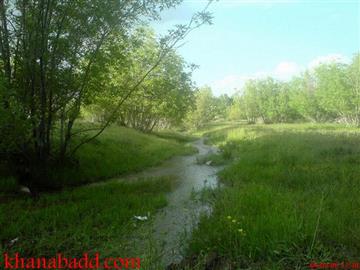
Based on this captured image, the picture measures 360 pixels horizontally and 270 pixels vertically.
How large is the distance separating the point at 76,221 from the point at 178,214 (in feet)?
9.05

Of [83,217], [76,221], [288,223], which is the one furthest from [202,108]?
[288,223]

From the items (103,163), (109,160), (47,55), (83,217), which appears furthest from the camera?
(109,160)

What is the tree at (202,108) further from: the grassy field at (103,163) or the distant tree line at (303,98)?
the grassy field at (103,163)

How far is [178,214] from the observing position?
7.99 metres

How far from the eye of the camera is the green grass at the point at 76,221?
18.7 feet

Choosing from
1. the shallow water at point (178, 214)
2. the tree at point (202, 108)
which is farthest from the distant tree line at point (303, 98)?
the shallow water at point (178, 214)

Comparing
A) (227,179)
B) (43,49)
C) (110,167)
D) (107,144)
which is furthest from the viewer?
(107,144)

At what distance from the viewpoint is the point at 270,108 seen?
76375mm

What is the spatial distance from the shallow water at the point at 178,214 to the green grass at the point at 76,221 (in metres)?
0.53

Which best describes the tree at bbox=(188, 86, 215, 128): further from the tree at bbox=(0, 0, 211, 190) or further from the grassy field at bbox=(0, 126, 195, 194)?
the tree at bbox=(0, 0, 211, 190)

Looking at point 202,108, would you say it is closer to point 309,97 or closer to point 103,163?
point 309,97

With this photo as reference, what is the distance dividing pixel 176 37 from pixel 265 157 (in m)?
8.06

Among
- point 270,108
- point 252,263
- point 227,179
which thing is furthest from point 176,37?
point 270,108

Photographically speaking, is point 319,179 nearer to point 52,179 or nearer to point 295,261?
point 295,261
